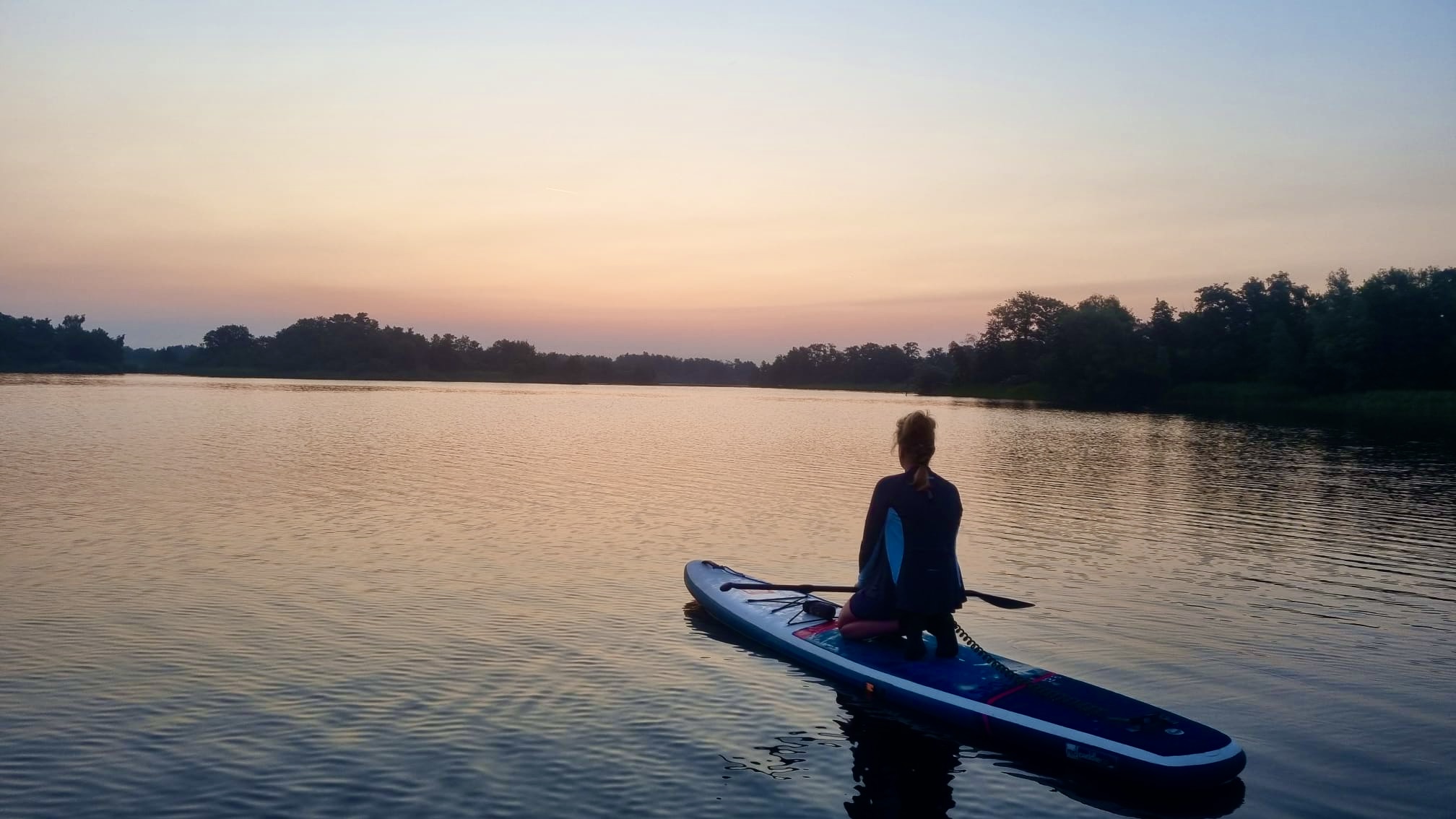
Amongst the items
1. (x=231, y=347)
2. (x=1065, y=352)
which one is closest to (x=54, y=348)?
(x=231, y=347)

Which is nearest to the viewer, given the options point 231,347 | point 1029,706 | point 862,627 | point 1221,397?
point 1029,706

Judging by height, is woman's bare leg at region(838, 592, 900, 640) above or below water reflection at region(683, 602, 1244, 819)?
above

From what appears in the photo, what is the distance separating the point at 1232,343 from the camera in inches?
3836

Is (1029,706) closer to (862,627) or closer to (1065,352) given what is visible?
(862,627)

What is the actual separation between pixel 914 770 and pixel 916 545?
1.70 metres

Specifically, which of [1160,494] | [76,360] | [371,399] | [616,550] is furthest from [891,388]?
[616,550]

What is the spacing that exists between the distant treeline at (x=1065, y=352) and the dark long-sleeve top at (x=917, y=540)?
81.4m

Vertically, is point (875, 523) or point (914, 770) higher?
point (875, 523)

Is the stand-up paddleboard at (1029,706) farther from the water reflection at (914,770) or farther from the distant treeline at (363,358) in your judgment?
the distant treeline at (363,358)

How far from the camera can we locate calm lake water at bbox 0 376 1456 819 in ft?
20.9

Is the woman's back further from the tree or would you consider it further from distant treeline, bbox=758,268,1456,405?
the tree

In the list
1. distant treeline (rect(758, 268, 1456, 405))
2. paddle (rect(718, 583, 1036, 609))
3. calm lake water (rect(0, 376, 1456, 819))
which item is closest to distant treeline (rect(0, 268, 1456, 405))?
distant treeline (rect(758, 268, 1456, 405))

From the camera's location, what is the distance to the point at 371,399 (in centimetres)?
6794

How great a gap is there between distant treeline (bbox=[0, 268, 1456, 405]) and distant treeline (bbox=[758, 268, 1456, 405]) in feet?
0.45
